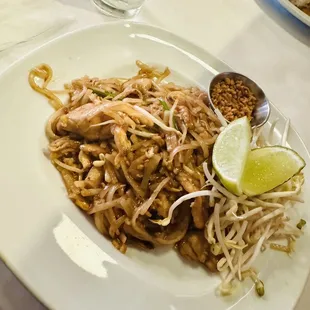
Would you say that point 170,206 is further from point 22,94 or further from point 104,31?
point 104,31

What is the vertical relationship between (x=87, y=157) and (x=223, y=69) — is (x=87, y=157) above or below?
below

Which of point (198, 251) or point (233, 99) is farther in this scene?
point (233, 99)

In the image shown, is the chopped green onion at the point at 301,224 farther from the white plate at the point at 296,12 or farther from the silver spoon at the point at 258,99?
the white plate at the point at 296,12

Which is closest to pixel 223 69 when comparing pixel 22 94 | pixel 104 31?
pixel 104 31

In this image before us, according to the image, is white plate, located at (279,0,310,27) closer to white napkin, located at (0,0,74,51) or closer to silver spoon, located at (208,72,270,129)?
silver spoon, located at (208,72,270,129)

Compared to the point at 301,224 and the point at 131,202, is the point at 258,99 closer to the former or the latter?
the point at 301,224

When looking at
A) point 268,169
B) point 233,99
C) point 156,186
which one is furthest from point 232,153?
point 233,99
